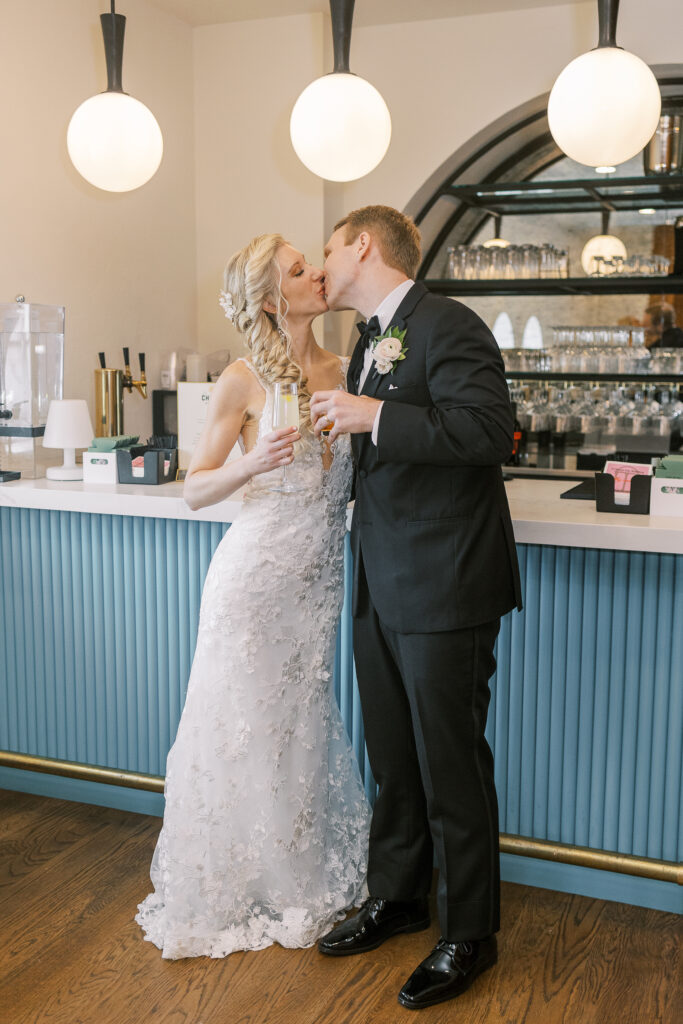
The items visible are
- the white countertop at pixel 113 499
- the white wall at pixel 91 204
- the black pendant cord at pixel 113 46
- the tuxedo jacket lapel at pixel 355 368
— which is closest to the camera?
the tuxedo jacket lapel at pixel 355 368

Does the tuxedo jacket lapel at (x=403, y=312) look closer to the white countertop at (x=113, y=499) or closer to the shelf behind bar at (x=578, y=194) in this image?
the white countertop at (x=113, y=499)

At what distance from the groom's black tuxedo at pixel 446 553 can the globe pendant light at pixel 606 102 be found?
3.85ft

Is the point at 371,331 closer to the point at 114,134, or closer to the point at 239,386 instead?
the point at 239,386

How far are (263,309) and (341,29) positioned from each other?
1559mm

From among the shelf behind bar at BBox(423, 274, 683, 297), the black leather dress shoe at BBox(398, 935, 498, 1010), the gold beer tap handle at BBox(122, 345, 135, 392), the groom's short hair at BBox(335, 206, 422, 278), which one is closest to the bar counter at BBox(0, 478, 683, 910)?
the black leather dress shoe at BBox(398, 935, 498, 1010)

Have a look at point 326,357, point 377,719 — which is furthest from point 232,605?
point 326,357

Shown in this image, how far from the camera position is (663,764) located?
101 inches

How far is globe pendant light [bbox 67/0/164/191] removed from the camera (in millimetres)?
3324

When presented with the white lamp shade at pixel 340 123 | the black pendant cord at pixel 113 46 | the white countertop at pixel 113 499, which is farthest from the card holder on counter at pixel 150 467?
the black pendant cord at pixel 113 46

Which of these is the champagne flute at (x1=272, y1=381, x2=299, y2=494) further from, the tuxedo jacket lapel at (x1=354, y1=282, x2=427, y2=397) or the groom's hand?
the tuxedo jacket lapel at (x1=354, y1=282, x2=427, y2=397)

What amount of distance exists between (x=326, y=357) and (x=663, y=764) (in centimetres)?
138

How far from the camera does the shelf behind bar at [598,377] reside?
5.10m

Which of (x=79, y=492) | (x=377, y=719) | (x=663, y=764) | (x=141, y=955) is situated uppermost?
(x=79, y=492)

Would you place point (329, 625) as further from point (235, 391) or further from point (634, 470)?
point (634, 470)
